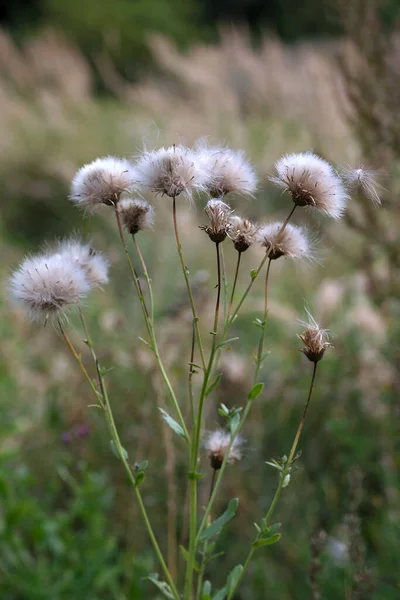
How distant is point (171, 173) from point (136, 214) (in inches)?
3.2

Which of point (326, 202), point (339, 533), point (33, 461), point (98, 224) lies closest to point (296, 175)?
point (326, 202)

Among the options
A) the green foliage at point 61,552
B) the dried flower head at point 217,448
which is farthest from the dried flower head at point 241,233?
the green foliage at point 61,552

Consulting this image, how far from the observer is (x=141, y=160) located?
2.52 feet

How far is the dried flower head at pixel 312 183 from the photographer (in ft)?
2.36

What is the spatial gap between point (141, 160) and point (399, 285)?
1.23 meters

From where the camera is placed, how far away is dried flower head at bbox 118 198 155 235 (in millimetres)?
801

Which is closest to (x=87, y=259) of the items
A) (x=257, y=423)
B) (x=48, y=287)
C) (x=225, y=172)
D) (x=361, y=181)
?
(x=48, y=287)

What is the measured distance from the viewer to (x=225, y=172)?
2.61 feet

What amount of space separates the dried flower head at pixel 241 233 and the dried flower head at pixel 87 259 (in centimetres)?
18

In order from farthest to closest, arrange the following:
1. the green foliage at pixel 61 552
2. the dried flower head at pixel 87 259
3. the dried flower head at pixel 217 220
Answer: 1. the green foliage at pixel 61 552
2. the dried flower head at pixel 87 259
3. the dried flower head at pixel 217 220

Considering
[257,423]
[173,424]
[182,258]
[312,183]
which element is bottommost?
[173,424]

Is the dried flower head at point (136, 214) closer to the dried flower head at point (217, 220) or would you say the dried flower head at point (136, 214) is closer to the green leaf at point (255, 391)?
the dried flower head at point (217, 220)

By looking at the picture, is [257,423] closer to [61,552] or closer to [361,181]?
[61,552]

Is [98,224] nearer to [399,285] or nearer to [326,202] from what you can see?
[399,285]
